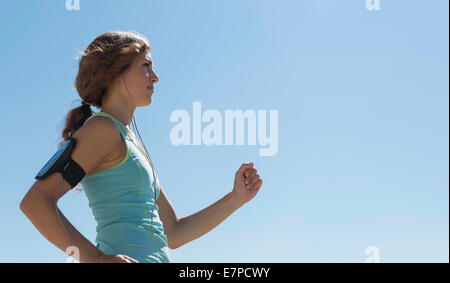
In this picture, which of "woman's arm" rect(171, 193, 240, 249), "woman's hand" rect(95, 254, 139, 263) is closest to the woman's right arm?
"woman's hand" rect(95, 254, 139, 263)

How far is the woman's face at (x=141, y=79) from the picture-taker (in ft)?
9.84

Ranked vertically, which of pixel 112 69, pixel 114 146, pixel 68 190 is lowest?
pixel 68 190

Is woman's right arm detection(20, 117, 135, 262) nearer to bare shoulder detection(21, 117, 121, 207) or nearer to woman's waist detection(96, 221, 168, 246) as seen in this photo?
bare shoulder detection(21, 117, 121, 207)

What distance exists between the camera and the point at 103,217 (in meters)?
2.66

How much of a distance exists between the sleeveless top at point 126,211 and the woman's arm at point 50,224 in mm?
220

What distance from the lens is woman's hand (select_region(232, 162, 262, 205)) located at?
3371mm

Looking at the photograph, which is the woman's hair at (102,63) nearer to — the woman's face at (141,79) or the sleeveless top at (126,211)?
the woman's face at (141,79)

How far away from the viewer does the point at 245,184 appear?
11.1ft

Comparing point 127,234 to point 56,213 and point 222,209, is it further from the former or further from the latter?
point 222,209

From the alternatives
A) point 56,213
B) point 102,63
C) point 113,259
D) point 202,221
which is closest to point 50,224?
point 56,213
